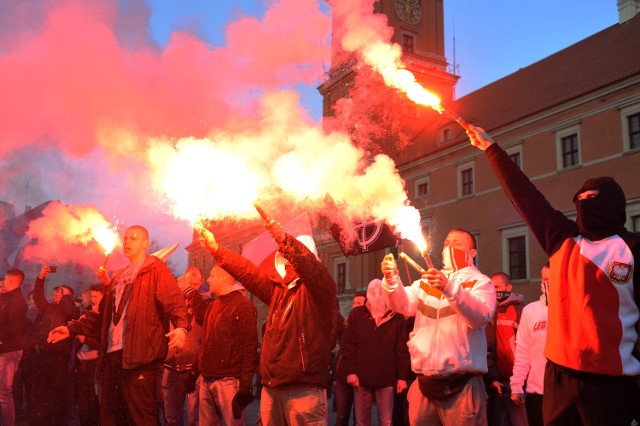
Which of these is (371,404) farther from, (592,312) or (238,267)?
(592,312)

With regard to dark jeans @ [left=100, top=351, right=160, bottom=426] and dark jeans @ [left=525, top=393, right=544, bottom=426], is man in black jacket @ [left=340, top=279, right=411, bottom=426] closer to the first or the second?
dark jeans @ [left=525, top=393, right=544, bottom=426]

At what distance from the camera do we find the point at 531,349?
231 inches

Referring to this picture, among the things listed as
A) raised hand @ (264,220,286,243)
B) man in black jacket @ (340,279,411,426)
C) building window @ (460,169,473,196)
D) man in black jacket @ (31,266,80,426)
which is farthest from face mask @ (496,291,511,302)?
building window @ (460,169,473,196)

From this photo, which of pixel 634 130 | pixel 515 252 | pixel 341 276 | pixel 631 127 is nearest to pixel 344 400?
pixel 634 130

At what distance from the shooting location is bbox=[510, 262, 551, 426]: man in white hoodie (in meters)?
5.67

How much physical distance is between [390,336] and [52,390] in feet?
17.7

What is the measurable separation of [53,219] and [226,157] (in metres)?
7.65

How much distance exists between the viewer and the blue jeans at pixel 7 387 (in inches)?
310

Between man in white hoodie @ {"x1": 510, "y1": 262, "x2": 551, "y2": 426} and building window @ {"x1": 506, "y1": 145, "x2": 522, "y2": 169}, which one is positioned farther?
building window @ {"x1": 506, "y1": 145, "x2": 522, "y2": 169}

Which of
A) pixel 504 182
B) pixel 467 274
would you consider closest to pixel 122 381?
pixel 467 274

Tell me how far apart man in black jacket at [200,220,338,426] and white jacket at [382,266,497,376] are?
0.59 meters

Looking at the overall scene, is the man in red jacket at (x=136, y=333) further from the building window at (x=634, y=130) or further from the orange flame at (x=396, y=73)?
the building window at (x=634, y=130)

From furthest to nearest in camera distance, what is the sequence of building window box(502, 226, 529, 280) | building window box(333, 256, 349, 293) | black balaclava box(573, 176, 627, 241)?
building window box(333, 256, 349, 293) < building window box(502, 226, 529, 280) < black balaclava box(573, 176, 627, 241)

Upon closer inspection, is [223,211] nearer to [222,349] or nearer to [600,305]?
[222,349]
